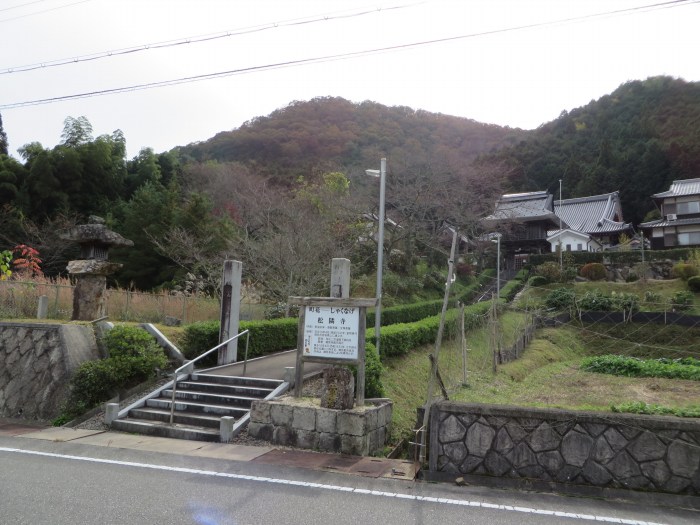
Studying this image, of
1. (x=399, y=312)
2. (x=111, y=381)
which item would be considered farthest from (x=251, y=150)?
(x=111, y=381)

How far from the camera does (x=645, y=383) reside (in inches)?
522

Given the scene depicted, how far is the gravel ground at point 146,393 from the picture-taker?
785 centimetres

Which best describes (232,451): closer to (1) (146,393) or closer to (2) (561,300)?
(1) (146,393)

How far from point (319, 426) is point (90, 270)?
319 inches

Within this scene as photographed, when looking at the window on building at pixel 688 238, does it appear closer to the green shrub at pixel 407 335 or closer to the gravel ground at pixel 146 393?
the green shrub at pixel 407 335

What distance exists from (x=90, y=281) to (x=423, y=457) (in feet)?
32.5

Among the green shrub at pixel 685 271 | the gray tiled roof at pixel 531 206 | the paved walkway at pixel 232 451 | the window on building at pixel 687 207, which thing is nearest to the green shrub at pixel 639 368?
the paved walkway at pixel 232 451

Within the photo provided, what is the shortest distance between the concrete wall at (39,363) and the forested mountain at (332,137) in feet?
109

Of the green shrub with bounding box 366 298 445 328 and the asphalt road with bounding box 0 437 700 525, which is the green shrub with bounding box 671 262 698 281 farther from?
the asphalt road with bounding box 0 437 700 525

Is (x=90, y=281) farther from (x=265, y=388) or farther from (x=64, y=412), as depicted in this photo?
(x=265, y=388)

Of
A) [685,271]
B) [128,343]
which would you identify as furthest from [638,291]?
[128,343]

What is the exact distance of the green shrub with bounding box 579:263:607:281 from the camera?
3728cm

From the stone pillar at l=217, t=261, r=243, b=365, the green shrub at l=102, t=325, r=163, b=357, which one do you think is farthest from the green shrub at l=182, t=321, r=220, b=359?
the green shrub at l=102, t=325, r=163, b=357

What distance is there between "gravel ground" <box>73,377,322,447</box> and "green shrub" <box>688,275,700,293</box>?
2979 centimetres
